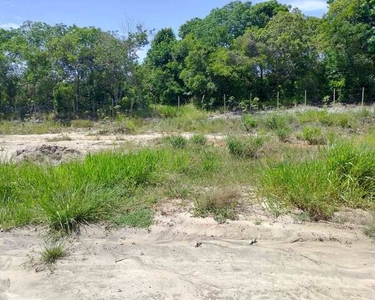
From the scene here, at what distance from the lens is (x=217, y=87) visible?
1024 inches

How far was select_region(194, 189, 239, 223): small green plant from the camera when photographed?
16.1 ft

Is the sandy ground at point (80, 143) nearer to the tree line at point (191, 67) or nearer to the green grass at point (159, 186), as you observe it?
the green grass at point (159, 186)

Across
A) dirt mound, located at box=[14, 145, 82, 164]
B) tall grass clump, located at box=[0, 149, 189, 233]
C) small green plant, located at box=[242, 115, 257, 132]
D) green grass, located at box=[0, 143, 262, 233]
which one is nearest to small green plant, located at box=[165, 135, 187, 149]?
green grass, located at box=[0, 143, 262, 233]

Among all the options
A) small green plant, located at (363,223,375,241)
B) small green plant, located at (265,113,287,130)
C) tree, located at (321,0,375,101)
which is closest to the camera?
small green plant, located at (363,223,375,241)

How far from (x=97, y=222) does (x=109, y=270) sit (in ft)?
3.76

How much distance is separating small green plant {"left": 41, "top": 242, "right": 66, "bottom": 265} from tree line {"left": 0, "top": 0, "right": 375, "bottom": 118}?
59.8ft

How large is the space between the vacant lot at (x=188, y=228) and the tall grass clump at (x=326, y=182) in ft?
0.05

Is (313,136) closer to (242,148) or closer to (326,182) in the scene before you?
(242,148)

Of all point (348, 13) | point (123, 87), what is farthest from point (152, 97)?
point (348, 13)

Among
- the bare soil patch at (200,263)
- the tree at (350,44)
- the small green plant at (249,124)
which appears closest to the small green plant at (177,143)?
the bare soil patch at (200,263)

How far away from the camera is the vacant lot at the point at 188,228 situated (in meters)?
3.41

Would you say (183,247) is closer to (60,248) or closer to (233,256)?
(233,256)

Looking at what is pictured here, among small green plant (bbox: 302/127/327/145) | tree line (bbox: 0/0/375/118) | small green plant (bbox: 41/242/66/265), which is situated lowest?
small green plant (bbox: 41/242/66/265)

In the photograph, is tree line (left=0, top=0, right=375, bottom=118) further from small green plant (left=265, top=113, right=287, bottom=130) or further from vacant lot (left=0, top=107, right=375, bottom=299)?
vacant lot (left=0, top=107, right=375, bottom=299)
